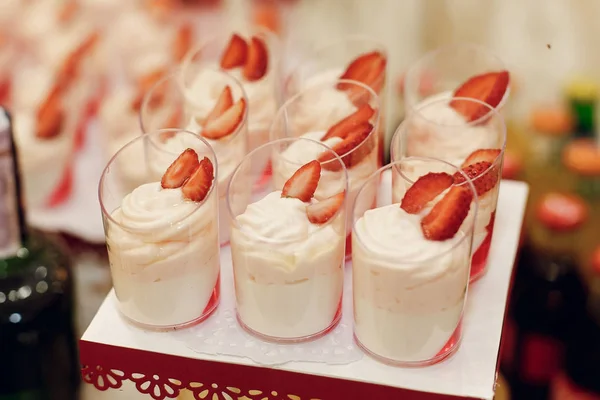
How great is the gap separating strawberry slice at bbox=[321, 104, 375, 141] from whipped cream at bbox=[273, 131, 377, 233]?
1cm

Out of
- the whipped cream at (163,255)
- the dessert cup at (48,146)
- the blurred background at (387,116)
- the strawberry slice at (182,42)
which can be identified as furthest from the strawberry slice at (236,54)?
the strawberry slice at (182,42)

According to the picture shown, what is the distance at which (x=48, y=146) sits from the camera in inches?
79.6

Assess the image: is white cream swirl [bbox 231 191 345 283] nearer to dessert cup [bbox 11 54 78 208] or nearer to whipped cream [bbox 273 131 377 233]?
whipped cream [bbox 273 131 377 233]

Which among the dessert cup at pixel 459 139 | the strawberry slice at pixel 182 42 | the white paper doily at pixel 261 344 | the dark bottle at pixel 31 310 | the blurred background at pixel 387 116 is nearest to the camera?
the white paper doily at pixel 261 344

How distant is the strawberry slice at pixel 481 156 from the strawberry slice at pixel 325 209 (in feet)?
0.71

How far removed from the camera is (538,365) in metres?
1.88

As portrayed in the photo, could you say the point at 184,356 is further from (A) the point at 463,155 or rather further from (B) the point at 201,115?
(A) the point at 463,155

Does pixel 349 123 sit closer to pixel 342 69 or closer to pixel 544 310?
pixel 342 69

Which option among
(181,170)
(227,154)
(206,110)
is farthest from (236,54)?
(181,170)

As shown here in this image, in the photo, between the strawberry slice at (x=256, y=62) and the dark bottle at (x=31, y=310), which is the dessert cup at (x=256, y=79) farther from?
the dark bottle at (x=31, y=310)

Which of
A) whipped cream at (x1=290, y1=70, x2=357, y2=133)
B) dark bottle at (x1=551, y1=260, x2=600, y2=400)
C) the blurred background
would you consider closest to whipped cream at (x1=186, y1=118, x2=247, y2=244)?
whipped cream at (x1=290, y1=70, x2=357, y2=133)

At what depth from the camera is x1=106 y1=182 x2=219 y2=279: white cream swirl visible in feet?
3.65

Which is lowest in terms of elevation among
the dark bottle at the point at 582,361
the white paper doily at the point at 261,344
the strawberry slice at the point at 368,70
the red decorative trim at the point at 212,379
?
the dark bottle at the point at 582,361

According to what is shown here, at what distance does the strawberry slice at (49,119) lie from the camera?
203cm
